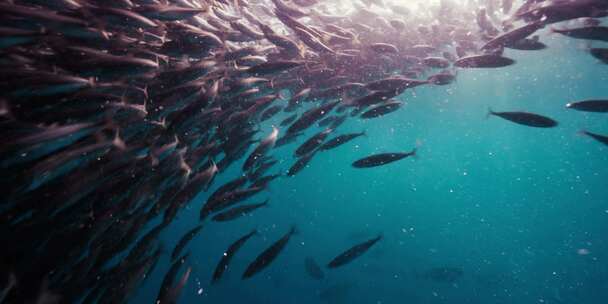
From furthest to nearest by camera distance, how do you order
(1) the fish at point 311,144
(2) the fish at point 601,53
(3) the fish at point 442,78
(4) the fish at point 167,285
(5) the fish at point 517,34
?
(3) the fish at point 442,78
(1) the fish at point 311,144
(5) the fish at point 517,34
(2) the fish at point 601,53
(4) the fish at point 167,285

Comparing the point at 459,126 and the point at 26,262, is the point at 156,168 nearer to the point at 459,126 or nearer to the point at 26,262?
the point at 26,262

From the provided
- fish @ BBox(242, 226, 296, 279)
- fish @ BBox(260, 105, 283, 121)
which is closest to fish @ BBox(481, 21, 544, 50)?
fish @ BBox(260, 105, 283, 121)

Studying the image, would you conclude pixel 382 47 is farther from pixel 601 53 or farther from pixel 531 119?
pixel 601 53

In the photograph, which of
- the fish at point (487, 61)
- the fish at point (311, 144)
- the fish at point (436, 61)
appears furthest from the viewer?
the fish at point (436, 61)

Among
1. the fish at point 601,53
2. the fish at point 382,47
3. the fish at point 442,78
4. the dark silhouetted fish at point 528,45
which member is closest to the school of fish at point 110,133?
the fish at point 601,53

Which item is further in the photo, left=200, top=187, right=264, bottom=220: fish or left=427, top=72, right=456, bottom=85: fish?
left=427, top=72, right=456, bottom=85: fish

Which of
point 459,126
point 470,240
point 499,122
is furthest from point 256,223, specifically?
point 499,122

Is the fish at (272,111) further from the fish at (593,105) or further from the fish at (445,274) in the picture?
the fish at (445,274)

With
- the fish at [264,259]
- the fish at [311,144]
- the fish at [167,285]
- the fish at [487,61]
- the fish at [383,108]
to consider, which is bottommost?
the fish at [264,259]

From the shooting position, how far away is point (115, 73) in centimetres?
369

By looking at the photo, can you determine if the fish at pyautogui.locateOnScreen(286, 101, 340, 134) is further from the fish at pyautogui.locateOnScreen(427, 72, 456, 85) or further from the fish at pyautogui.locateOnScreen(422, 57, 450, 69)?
the fish at pyautogui.locateOnScreen(422, 57, 450, 69)

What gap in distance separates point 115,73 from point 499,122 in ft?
250

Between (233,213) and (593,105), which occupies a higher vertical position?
(593,105)

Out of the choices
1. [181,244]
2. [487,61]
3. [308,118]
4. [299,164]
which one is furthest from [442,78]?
[181,244]
